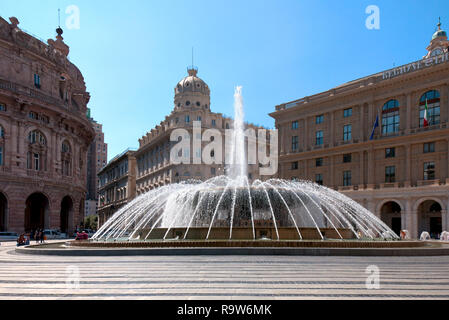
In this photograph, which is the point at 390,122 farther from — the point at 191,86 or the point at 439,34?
the point at 191,86

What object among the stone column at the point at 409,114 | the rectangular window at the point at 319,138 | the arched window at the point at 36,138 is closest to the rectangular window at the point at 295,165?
the rectangular window at the point at 319,138

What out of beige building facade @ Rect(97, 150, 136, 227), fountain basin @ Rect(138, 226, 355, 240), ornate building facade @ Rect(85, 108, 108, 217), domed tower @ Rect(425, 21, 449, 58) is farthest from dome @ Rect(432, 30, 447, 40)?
ornate building facade @ Rect(85, 108, 108, 217)

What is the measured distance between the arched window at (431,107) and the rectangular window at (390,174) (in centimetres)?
527

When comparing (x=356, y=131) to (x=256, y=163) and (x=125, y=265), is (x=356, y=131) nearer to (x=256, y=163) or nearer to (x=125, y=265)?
(x=256, y=163)

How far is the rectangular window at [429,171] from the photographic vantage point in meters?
40.2

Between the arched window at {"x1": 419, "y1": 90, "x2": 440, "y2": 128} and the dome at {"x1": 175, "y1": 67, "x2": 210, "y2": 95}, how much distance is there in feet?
124

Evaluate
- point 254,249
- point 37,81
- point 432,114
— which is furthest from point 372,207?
point 37,81

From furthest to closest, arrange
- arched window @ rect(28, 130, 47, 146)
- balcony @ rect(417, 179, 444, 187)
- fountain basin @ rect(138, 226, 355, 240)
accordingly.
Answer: arched window @ rect(28, 130, 47, 146)
balcony @ rect(417, 179, 444, 187)
fountain basin @ rect(138, 226, 355, 240)

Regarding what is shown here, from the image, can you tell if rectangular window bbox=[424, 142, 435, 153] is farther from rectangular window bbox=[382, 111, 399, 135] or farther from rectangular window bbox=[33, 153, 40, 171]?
rectangular window bbox=[33, 153, 40, 171]

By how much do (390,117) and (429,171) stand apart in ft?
24.0

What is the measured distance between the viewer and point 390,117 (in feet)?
145

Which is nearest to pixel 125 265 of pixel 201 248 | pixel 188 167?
pixel 201 248

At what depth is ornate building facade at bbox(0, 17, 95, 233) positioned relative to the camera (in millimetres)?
38469

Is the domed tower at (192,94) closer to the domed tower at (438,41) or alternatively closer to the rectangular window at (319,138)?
the rectangular window at (319,138)
